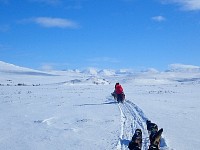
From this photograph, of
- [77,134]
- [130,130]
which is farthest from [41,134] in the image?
[130,130]

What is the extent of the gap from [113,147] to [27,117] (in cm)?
823

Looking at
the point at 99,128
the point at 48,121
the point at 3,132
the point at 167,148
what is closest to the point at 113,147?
the point at 167,148

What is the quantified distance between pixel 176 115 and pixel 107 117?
3.15 m

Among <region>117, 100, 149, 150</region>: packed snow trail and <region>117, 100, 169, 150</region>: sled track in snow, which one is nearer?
<region>117, 100, 169, 150</region>: sled track in snow

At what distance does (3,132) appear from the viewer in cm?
1325

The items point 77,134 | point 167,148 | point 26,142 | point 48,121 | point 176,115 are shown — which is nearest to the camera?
point 167,148

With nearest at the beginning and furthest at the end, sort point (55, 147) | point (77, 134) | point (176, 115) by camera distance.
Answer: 1. point (55, 147)
2. point (77, 134)
3. point (176, 115)

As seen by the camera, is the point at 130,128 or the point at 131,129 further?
the point at 130,128

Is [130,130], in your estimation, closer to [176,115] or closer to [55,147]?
[55,147]

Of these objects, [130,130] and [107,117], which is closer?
[130,130]

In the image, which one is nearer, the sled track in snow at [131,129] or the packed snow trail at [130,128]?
the sled track in snow at [131,129]

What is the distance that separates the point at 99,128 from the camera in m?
13.4

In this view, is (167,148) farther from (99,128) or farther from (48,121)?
(48,121)

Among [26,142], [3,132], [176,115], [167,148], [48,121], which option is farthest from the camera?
[176,115]
